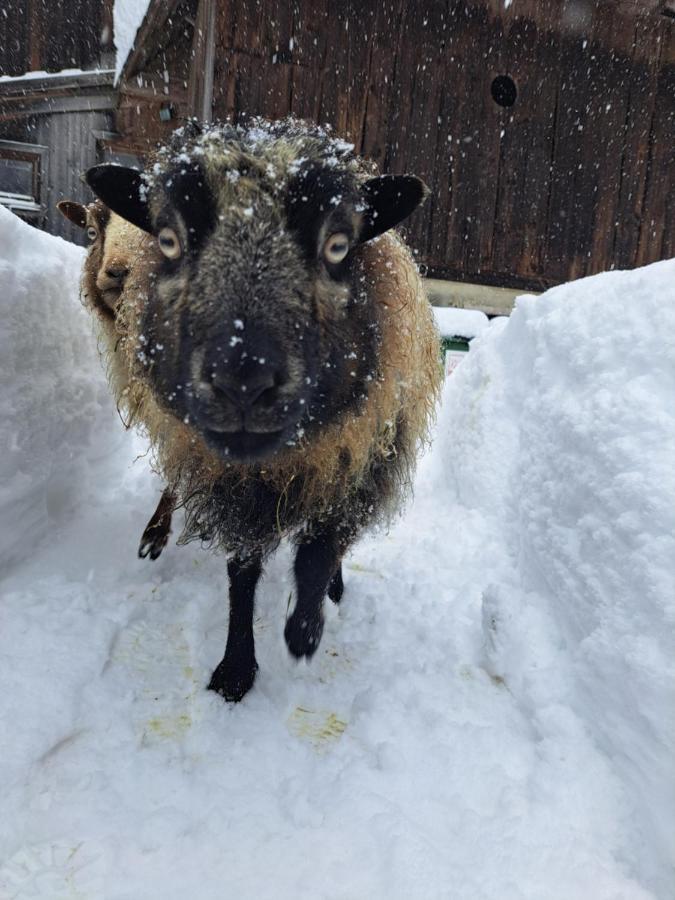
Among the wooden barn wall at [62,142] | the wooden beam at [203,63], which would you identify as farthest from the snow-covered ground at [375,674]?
the wooden barn wall at [62,142]

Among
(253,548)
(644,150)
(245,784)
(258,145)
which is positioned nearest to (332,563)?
(253,548)

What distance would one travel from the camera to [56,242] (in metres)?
3.21

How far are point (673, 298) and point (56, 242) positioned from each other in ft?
9.62

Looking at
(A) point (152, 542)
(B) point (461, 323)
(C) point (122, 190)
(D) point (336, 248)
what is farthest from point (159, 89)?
(D) point (336, 248)

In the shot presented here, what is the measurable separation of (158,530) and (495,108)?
632 centimetres

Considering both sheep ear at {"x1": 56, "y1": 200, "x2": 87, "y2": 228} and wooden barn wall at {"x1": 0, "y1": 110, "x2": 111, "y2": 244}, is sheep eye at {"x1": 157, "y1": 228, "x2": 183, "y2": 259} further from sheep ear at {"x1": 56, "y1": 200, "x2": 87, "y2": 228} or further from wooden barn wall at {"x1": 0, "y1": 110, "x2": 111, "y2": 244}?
wooden barn wall at {"x1": 0, "y1": 110, "x2": 111, "y2": 244}

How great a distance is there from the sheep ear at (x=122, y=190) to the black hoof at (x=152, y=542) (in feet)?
5.09

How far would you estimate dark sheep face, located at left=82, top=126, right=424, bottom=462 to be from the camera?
1.76 m

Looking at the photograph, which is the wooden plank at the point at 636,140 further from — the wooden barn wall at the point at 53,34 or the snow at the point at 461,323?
the wooden barn wall at the point at 53,34

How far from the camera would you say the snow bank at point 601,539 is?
182 cm

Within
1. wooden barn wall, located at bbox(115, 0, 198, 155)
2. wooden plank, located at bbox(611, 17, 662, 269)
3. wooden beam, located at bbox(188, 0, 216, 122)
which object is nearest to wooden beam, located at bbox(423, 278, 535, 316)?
wooden plank, located at bbox(611, 17, 662, 269)

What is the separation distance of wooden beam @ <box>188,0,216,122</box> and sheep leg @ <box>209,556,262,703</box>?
5137 mm

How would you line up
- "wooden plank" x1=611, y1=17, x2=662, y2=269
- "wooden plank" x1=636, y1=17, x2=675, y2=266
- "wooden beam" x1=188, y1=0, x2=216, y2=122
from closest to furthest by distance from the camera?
"wooden beam" x1=188, y1=0, x2=216, y2=122 < "wooden plank" x1=611, y1=17, x2=662, y2=269 < "wooden plank" x1=636, y1=17, x2=675, y2=266

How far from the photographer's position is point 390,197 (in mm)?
2193
